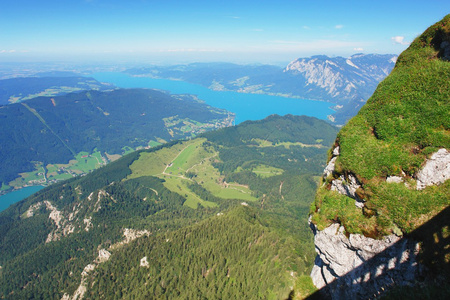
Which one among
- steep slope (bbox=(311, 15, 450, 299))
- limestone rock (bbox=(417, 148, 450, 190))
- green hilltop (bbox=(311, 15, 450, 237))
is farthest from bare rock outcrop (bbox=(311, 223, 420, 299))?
limestone rock (bbox=(417, 148, 450, 190))

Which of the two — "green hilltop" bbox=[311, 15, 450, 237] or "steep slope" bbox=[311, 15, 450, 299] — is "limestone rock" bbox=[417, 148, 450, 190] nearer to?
"steep slope" bbox=[311, 15, 450, 299]

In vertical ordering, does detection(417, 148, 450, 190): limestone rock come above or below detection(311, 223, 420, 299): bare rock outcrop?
above

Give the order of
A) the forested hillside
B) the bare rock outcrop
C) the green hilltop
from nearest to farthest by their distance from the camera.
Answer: the bare rock outcrop
the green hilltop
the forested hillside

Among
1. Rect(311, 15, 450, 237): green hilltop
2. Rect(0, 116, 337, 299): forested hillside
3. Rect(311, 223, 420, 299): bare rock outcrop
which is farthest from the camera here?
Rect(0, 116, 337, 299): forested hillside

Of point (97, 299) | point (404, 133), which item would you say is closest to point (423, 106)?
point (404, 133)

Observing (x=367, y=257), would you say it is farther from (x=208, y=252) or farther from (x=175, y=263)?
(x=175, y=263)

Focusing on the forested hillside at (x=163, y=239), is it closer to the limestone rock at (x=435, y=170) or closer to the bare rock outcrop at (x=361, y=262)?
the bare rock outcrop at (x=361, y=262)
